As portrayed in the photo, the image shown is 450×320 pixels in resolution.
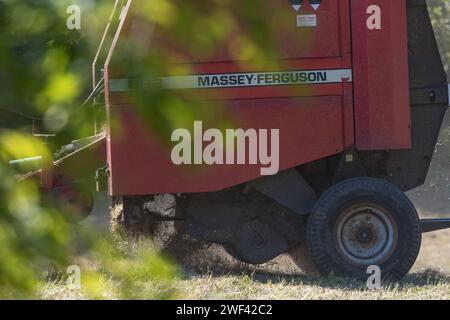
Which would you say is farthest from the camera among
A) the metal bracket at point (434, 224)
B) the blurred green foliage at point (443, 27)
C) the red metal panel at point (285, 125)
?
the blurred green foliage at point (443, 27)

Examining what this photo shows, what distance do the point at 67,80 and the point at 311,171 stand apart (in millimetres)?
5496

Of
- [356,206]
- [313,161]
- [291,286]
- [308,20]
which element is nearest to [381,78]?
[308,20]

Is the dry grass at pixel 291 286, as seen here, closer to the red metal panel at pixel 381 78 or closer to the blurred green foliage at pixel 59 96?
the red metal panel at pixel 381 78

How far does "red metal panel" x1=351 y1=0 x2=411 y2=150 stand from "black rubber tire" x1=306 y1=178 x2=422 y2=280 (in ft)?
1.14

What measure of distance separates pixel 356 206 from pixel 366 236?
26 centimetres

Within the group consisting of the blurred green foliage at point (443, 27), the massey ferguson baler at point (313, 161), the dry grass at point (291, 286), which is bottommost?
the dry grass at point (291, 286)

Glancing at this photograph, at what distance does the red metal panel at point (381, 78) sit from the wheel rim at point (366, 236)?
0.52 meters

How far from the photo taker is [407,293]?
5.70 meters

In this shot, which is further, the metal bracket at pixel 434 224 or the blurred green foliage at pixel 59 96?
the metal bracket at pixel 434 224

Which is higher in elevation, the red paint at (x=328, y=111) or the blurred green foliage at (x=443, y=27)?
the blurred green foliage at (x=443, y=27)

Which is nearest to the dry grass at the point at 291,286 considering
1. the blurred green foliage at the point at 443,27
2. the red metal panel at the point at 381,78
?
the red metal panel at the point at 381,78

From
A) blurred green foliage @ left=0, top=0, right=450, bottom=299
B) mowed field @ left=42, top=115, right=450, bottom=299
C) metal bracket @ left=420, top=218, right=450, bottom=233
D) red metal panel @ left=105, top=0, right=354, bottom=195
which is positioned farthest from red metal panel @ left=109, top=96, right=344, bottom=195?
blurred green foliage @ left=0, top=0, right=450, bottom=299

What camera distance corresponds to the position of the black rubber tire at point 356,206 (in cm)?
637
